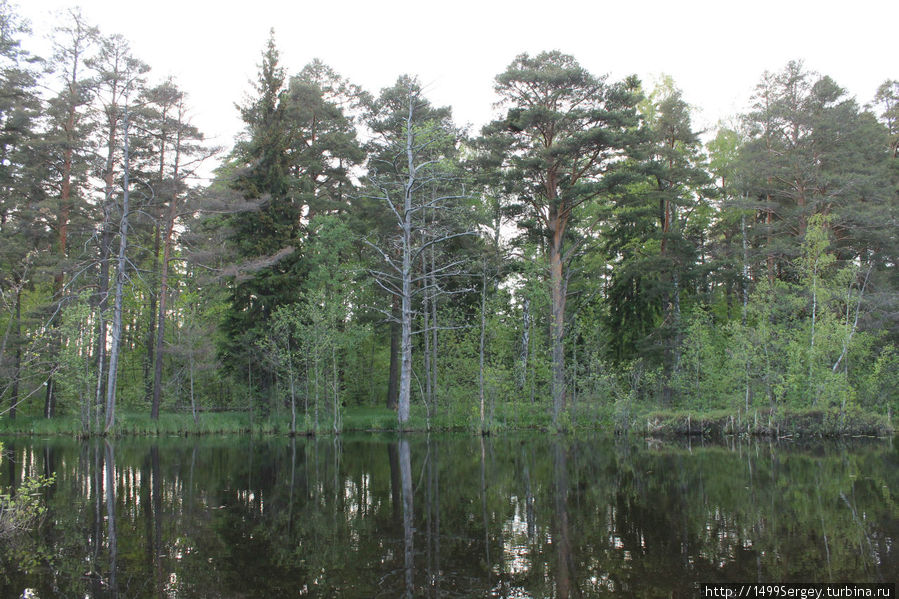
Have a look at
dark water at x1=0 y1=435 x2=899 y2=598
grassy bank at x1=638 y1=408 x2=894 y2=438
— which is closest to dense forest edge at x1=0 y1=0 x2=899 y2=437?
grassy bank at x1=638 y1=408 x2=894 y2=438

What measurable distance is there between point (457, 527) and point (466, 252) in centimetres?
2044

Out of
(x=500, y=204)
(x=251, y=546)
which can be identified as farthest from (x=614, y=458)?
(x=500, y=204)

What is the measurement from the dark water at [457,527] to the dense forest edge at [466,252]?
841cm

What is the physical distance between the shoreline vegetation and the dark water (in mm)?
5691

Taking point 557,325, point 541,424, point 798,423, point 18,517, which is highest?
point 557,325

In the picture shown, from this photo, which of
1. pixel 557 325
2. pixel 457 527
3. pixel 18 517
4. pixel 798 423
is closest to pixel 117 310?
pixel 18 517

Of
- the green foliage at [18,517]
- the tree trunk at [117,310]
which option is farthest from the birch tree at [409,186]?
the green foliage at [18,517]

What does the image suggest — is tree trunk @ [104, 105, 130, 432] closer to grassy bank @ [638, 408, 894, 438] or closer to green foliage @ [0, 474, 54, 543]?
green foliage @ [0, 474, 54, 543]

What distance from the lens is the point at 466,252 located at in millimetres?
26750

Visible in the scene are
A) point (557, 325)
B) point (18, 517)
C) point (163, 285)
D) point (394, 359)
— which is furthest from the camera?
point (394, 359)

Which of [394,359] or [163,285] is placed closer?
[163,285]

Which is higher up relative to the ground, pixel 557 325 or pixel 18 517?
pixel 557 325

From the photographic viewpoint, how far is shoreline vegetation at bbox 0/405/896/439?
741 inches

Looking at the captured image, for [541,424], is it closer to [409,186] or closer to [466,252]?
[466,252]
